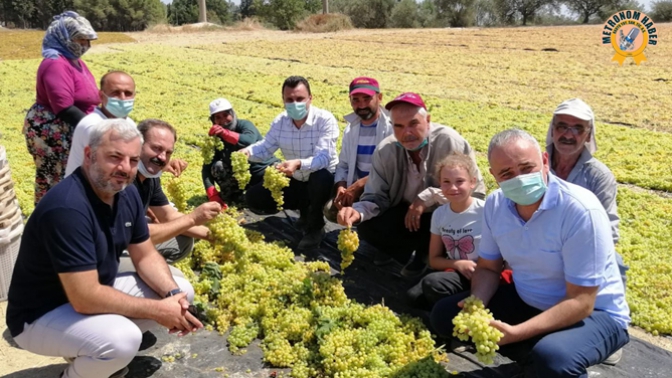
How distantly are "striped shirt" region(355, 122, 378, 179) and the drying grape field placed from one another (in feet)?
3.88

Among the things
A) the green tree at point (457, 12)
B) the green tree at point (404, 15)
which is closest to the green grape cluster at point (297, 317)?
the green tree at point (404, 15)

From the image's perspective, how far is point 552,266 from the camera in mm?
3533

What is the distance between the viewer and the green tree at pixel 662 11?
40.4m

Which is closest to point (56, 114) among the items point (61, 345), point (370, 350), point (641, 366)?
point (61, 345)

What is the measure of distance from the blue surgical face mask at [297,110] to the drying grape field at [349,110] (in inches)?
50.6

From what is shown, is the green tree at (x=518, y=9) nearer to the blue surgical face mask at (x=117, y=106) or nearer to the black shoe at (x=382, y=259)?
the black shoe at (x=382, y=259)

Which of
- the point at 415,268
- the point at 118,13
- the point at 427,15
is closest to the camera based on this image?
the point at 415,268

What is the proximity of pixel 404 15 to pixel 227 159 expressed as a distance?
47.1 m

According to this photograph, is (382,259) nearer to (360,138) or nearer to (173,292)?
(360,138)

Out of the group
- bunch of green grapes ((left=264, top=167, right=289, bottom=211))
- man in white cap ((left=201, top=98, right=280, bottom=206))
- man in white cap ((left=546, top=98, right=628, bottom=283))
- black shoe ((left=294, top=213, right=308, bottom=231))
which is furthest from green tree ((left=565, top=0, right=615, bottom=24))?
man in white cap ((left=546, top=98, right=628, bottom=283))

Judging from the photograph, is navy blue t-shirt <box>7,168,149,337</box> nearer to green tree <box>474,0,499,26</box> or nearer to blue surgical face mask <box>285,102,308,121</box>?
blue surgical face mask <box>285,102,308,121</box>

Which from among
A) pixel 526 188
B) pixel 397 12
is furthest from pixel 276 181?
pixel 397 12

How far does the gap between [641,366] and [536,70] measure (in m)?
16.2

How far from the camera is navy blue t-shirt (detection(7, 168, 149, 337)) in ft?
10.7
